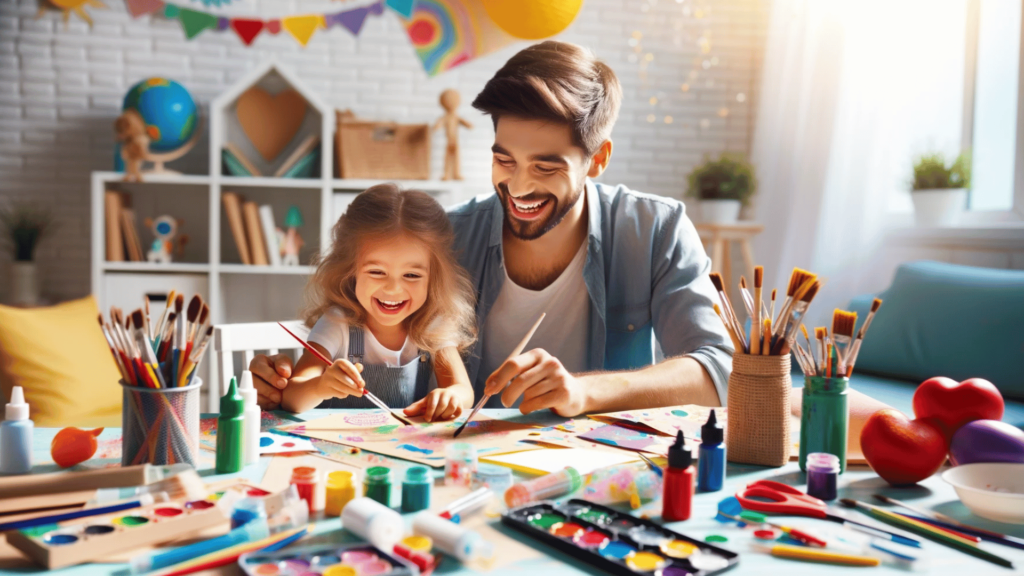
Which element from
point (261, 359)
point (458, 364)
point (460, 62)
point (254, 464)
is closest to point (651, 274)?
point (458, 364)

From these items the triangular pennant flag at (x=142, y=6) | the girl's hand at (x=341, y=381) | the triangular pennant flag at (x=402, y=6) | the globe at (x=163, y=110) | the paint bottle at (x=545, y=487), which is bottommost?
the paint bottle at (x=545, y=487)

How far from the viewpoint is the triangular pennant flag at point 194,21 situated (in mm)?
3750

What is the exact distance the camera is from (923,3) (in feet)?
11.0

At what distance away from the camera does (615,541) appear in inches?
29.5

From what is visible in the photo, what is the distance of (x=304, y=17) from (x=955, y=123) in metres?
3.08

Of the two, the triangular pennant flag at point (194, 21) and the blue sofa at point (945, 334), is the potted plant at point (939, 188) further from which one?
the triangular pennant flag at point (194, 21)

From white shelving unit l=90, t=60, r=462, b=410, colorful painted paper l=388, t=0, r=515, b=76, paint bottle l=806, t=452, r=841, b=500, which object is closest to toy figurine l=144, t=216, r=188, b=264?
white shelving unit l=90, t=60, r=462, b=410

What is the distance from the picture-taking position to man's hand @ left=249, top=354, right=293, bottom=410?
1.30 m

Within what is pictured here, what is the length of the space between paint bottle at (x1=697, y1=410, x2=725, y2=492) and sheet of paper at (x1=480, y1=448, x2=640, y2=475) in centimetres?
12

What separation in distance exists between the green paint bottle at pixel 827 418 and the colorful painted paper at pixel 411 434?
0.39 meters

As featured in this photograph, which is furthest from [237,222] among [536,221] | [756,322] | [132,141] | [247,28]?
[756,322]

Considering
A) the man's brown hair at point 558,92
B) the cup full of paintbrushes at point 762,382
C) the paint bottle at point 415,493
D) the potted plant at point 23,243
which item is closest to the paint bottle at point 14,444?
the paint bottle at point 415,493

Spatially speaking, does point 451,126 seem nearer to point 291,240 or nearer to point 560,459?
point 291,240

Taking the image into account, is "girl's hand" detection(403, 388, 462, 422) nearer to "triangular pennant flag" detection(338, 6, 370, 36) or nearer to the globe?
the globe
